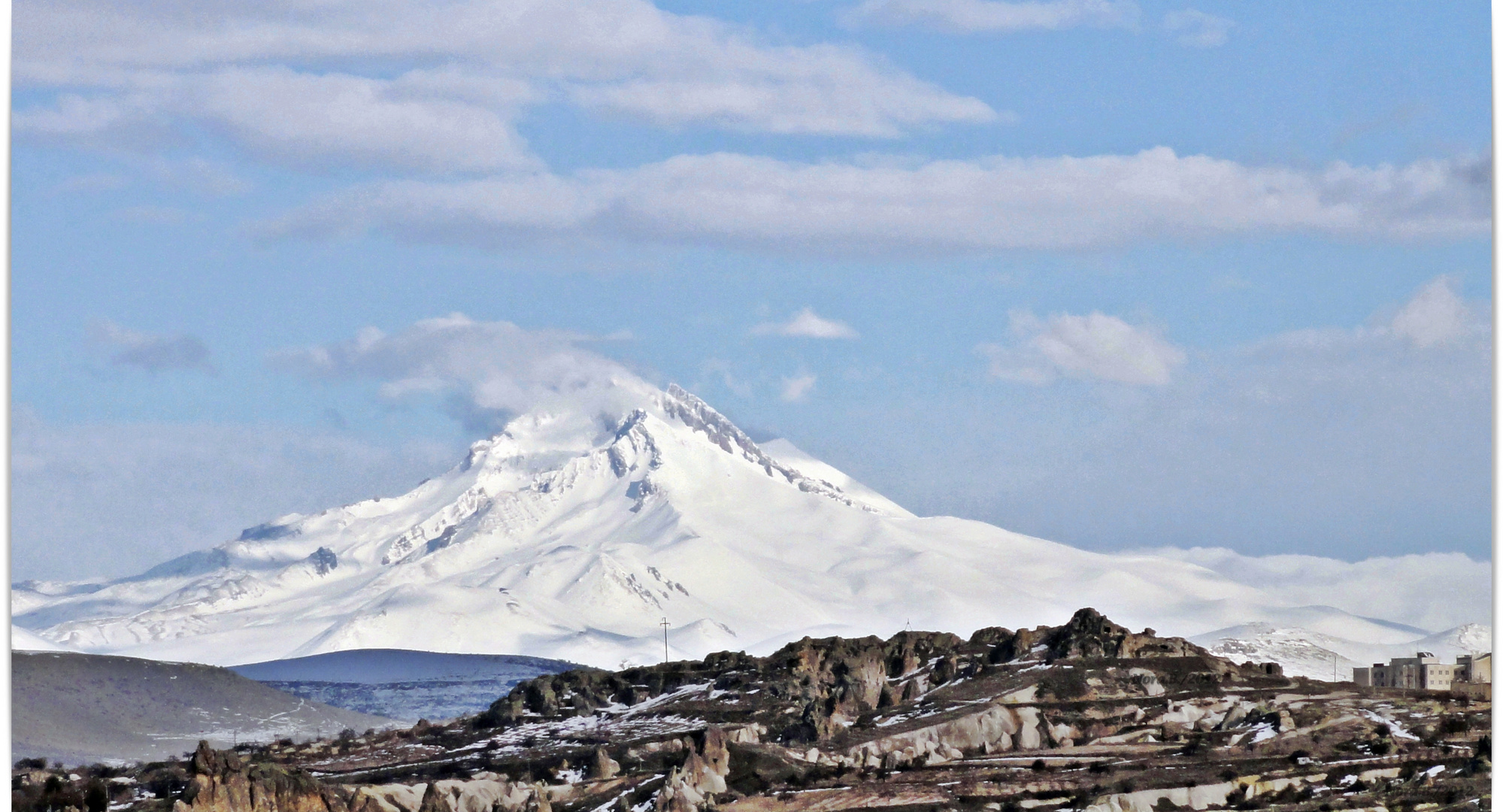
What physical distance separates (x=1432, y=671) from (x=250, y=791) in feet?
247

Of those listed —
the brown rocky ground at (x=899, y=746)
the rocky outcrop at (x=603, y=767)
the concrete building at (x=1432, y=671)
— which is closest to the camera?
the brown rocky ground at (x=899, y=746)

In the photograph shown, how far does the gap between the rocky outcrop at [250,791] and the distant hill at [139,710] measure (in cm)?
5123

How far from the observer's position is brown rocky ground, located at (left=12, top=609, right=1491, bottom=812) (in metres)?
88.7

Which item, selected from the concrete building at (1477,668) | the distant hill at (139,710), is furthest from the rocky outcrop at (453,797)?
the concrete building at (1477,668)

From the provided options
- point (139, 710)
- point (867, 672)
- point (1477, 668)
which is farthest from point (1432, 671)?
point (139, 710)

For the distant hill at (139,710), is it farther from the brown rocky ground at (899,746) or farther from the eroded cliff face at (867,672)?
the eroded cliff face at (867,672)

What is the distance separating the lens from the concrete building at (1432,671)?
120938mm

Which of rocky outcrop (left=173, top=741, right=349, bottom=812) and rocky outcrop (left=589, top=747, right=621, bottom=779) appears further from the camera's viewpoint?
rocky outcrop (left=589, top=747, right=621, bottom=779)

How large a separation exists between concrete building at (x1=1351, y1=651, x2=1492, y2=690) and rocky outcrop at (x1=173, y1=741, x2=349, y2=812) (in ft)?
211

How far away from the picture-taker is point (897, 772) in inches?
3799

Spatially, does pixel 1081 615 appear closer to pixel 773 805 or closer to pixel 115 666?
pixel 773 805

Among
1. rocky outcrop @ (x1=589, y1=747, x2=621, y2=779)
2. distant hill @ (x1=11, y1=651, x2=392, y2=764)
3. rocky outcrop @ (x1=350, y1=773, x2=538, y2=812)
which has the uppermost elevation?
distant hill @ (x1=11, y1=651, x2=392, y2=764)

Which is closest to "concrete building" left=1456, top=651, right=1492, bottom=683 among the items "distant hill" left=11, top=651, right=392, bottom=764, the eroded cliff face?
the eroded cliff face

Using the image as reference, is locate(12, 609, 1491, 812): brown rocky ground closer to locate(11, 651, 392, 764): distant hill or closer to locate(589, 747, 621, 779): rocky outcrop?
locate(589, 747, 621, 779): rocky outcrop
